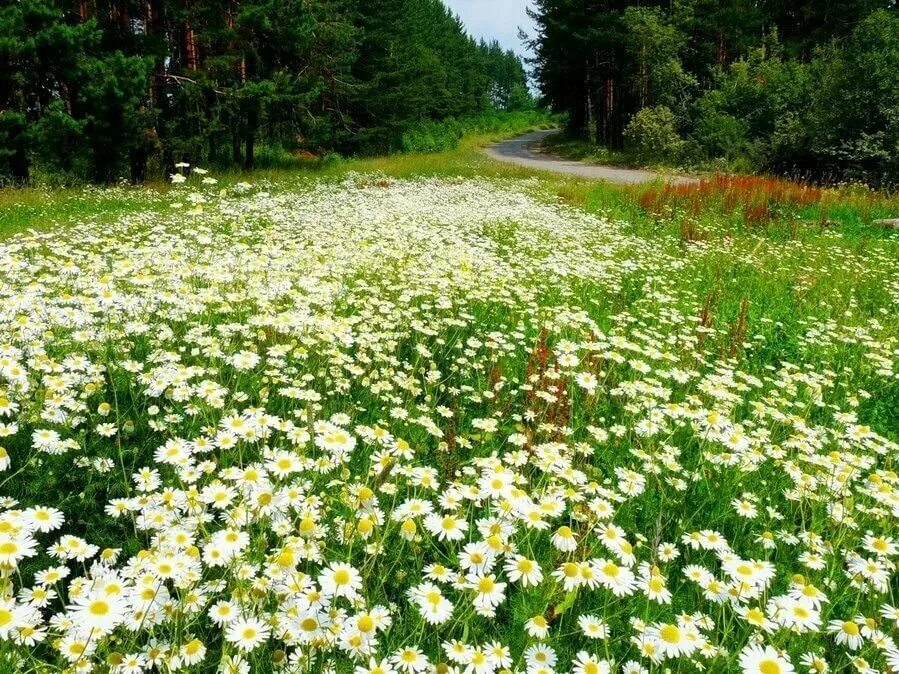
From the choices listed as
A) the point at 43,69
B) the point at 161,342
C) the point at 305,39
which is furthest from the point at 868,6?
the point at 161,342

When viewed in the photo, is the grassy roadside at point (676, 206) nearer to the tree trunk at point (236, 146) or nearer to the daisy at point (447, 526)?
the tree trunk at point (236, 146)

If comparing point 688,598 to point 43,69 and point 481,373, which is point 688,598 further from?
point 43,69

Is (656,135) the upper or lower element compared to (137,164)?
upper

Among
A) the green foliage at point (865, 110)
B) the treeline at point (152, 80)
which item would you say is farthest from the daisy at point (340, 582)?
the green foliage at point (865, 110)

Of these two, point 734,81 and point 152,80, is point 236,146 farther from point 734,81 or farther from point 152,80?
point 734,81

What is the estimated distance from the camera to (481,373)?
12.8ft

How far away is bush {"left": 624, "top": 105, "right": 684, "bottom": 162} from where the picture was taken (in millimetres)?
25578

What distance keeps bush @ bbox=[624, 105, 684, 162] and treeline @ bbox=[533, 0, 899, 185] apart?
0.06m

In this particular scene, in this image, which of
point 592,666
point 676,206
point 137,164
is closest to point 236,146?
point 137,164

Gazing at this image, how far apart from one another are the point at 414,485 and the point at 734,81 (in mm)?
31487

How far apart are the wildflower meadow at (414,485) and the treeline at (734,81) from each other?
1685cm

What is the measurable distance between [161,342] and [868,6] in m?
47.1

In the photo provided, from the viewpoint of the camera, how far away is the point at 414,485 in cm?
234

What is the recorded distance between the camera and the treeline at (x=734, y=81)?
59.4ft
